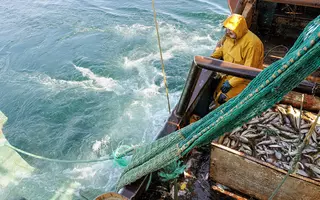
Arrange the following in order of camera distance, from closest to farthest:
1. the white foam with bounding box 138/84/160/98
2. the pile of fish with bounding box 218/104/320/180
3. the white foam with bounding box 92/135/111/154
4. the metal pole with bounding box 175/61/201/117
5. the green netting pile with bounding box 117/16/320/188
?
1. the green netting pile with bounding box 117/16/320/188
2. the metal pole with bounding box 175/61/201/117
3. the pile of fish with bounding box 218/104/320/180
4. the white foam with bounding box 92/135/111/154
5. the white foam with bounding box 138/84/160/98

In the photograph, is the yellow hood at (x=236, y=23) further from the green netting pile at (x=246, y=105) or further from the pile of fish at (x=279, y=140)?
the green netting pile at (x=246, y=105)

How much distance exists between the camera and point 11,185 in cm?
755

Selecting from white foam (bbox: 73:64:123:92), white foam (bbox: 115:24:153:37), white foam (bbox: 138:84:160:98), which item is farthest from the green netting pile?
white foam (bbox: 115:24:153:37)

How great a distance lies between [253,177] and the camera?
3.20 metres

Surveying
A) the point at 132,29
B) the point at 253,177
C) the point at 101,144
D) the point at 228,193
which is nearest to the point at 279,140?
the point at 253,177

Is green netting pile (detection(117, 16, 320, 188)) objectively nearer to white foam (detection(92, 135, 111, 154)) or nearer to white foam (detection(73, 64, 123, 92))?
white foam (detection(92, 135, 111, 154))

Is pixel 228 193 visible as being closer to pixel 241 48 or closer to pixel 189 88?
pixel 189 88

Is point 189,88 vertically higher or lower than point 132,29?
higher

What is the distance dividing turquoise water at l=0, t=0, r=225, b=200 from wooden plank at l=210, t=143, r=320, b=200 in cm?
472

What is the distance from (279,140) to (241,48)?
6.13 ft

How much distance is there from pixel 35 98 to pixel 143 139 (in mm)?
5205

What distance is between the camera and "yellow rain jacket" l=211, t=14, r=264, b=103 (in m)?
4.55

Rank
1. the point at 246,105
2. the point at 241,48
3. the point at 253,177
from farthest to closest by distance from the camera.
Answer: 1. the point at 241,48
2. the point at 253,177
3. the point at 246,105

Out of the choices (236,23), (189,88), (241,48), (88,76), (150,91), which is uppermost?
(236,23)
